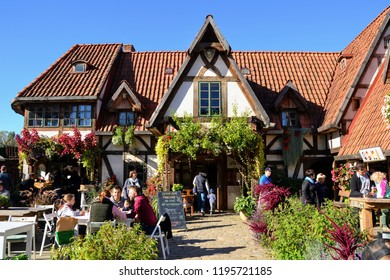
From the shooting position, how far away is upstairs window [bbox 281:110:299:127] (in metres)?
15.7

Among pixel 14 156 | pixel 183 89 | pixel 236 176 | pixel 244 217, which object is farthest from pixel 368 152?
pixel 14 156

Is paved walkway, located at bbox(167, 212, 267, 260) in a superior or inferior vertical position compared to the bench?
inferior

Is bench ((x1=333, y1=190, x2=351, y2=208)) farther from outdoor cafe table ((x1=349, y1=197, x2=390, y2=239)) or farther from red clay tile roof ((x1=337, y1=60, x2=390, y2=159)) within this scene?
red clay tile roof ((x1=337, y1=60, x2=390, y2=159))

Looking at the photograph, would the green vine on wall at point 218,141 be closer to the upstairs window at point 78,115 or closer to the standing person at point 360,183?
the upstairs window at point 78,115

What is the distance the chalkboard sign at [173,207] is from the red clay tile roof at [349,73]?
7155mm

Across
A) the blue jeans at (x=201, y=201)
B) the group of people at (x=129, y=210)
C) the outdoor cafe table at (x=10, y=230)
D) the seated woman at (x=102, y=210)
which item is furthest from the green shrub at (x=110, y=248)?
the blue jeans at (x=201, y=201)

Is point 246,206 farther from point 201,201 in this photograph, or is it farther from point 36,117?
point 36,117

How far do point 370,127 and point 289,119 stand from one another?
412 centimetres

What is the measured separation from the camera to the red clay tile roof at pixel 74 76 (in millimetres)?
Answer: 15570

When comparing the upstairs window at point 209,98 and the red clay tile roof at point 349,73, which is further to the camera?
the upstairs window at point 209,98

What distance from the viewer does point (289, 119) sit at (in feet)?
51.7

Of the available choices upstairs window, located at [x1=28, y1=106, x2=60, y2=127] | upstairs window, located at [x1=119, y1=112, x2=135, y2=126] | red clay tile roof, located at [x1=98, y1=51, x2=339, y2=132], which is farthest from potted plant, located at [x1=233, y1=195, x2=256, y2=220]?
upstairs window, located at [x1=28, y1=106, x2=60, y2=127]

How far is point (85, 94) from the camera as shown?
50.4 ft

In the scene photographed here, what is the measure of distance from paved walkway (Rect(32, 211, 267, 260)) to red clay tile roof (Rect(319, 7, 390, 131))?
6.11 metres
